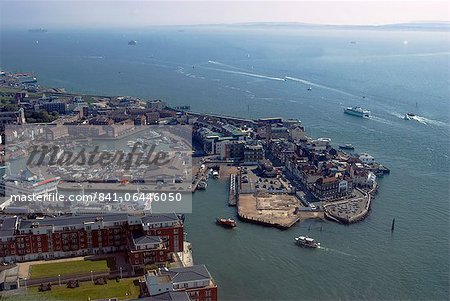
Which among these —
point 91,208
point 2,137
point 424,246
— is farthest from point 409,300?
point 2,137

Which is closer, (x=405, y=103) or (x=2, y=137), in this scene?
(x=2, y=137)

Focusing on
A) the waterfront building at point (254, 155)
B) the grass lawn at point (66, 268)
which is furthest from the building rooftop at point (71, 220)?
the waterfront building at point (254, 155)

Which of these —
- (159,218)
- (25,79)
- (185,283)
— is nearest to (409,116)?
(159,218)

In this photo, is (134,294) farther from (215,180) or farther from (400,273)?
(215,180)

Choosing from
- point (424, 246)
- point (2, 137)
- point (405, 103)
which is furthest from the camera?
point (405, 103)

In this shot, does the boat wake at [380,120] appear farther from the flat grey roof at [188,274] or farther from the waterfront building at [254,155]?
the flat grey roof at [188,274]

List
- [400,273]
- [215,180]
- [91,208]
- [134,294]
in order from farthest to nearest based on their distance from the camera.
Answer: [215,180], [91,208], [400,273], [134,294]

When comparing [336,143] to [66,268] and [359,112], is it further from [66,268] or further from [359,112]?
[66,268]
